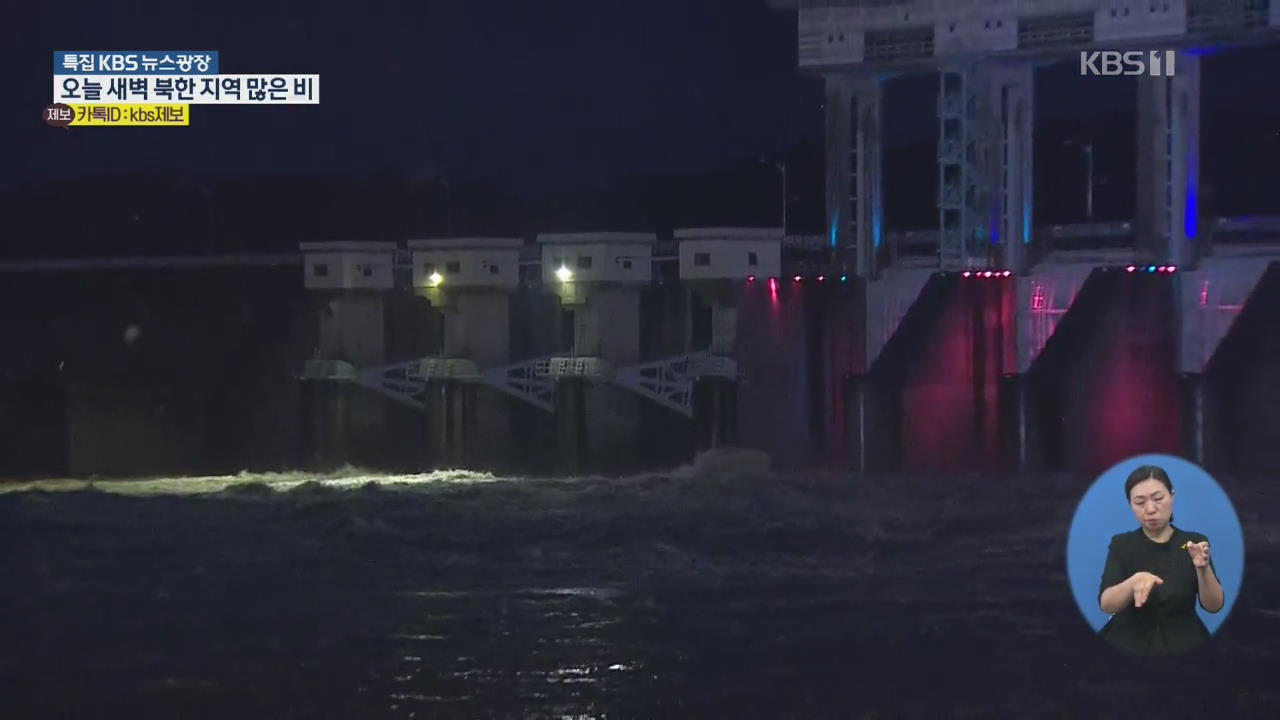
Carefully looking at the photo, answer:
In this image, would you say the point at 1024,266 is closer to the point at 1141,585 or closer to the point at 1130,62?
the point at 1130,62

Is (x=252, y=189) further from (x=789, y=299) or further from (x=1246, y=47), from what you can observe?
(x=1246, y=47)

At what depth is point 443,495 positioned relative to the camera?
3434 centimetres

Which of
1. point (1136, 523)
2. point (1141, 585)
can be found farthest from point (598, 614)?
point (1141, 585)

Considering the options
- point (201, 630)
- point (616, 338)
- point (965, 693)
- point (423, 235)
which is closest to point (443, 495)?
point (616, 338)

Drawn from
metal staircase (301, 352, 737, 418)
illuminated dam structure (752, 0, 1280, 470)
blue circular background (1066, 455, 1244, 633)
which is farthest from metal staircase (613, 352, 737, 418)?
blue circular background (1066, 455, 1244, 633)

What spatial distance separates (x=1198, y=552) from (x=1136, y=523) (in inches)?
15.8

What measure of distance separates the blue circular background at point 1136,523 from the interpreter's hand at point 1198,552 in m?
0.34

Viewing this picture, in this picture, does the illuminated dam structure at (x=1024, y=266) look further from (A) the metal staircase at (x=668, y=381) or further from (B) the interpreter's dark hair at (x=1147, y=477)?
(B) the interpreter's dark hair at (x=1147, y=477)

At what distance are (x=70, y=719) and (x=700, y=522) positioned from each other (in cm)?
1553

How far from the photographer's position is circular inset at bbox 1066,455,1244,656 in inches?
270

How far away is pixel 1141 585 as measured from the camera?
6887mm

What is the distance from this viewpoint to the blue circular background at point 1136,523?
7293mm

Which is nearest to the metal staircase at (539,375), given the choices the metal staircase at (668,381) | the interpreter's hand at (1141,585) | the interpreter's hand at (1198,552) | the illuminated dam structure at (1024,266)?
the metal staircase at (668,381)

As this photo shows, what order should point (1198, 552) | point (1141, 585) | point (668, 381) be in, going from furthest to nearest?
point (668, 381), point (1141, 585), point (1198, 552)
